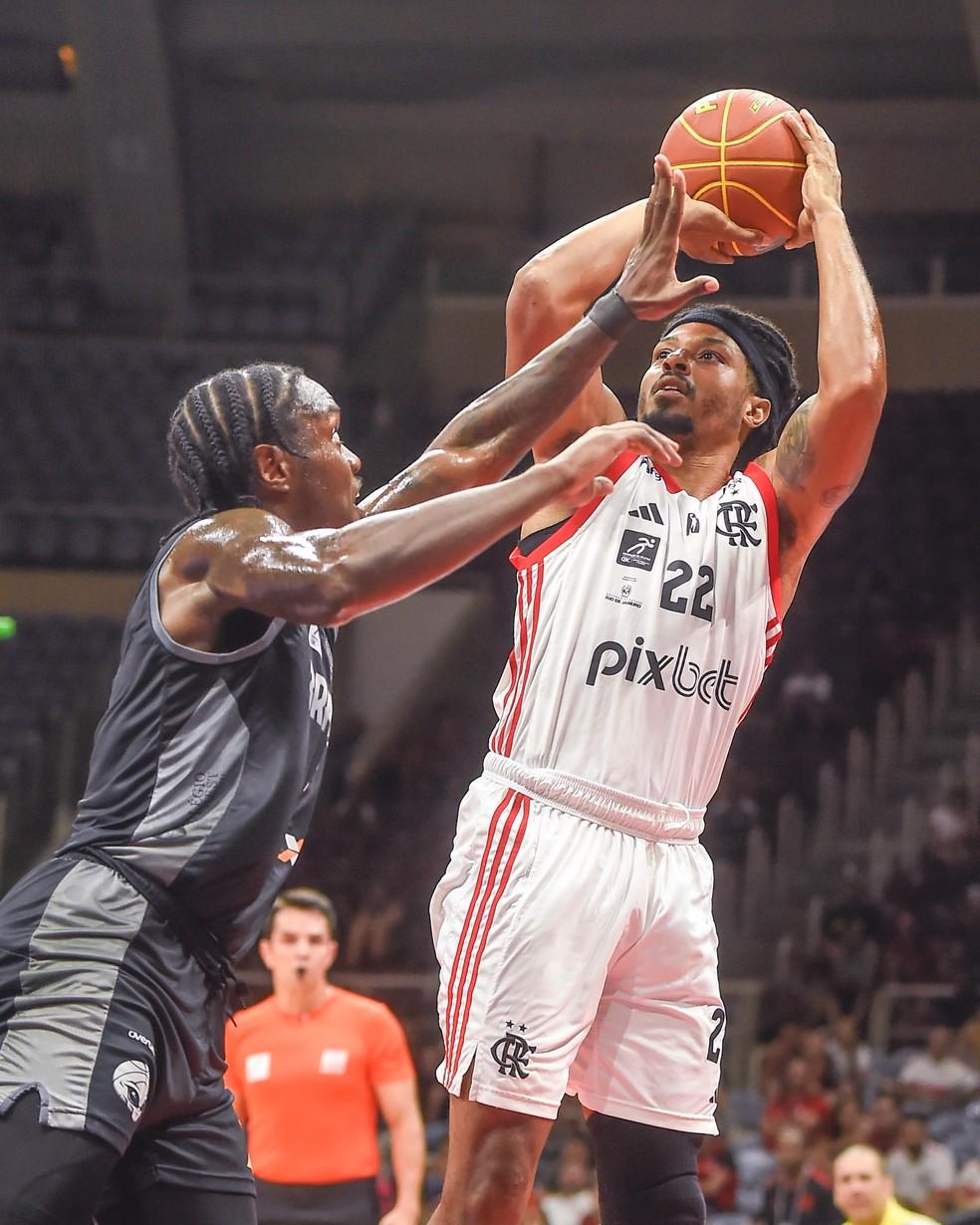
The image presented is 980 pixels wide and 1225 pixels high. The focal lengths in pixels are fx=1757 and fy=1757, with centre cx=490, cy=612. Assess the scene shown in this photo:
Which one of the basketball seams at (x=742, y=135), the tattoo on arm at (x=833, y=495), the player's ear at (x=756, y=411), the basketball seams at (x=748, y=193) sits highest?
the basketball seams at (x=742, y=135)

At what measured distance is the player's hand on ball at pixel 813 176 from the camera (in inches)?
169

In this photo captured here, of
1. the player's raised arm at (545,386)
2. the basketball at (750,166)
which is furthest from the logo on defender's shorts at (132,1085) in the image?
the basketball at (750,166)

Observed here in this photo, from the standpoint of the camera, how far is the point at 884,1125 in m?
10.3

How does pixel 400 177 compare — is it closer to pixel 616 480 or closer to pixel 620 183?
pixel 620 183

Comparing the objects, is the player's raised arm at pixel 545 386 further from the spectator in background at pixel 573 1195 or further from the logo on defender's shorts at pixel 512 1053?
the spectator in background at pixel 573 1195

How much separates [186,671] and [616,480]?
4.09ft

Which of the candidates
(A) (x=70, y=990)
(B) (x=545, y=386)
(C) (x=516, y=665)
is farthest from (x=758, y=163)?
(A) (x=70, y=990)

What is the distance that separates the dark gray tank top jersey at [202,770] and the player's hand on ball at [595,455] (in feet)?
2.12

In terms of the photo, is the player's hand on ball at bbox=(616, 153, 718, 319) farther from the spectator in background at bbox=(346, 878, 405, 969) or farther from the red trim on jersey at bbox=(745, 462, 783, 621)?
the spectator in background at bbox=(346, 878, 405, 969)

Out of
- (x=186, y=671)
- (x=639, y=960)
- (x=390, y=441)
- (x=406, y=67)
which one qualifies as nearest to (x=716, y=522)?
(x=639, y=960)

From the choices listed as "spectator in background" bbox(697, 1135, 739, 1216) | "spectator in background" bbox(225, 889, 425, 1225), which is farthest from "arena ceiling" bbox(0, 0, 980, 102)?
"spectator in background" bbox(225, 889, 425, 1225)

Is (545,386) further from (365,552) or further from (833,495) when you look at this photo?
(833,495)

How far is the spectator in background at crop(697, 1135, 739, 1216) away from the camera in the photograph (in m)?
9.91

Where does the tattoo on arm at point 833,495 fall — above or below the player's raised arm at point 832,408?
→ below
